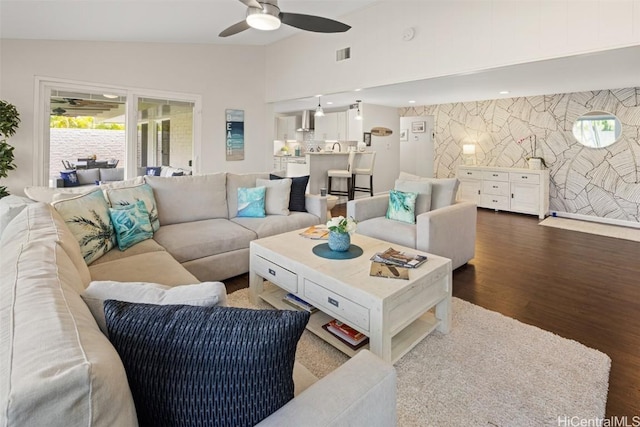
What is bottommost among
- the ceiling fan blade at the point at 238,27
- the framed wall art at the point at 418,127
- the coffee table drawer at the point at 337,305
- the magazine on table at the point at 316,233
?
the coffee table drawer at the point at 337,305

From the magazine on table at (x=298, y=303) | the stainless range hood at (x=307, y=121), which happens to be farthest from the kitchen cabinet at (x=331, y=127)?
the magazine on table at (x=298, y=303)

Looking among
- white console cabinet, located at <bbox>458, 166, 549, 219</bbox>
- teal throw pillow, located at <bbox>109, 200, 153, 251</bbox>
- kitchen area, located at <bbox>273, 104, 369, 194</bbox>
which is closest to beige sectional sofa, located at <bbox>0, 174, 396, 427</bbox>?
teal throw pillow, located at <bbox>109, 200, 153, 251</bbox>

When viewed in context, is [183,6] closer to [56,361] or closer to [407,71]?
[407,71]

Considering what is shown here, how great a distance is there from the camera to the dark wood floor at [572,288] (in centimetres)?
211

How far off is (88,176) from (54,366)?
504 cm

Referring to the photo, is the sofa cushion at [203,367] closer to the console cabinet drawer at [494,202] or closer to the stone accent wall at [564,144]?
the console cabinet drawer at [494,202]

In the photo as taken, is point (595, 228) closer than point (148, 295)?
No

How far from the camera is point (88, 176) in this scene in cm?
A: 473

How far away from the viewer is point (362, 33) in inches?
187

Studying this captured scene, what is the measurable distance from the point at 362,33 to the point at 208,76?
2.50m

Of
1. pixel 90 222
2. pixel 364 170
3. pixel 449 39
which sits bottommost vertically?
pixel 90 222

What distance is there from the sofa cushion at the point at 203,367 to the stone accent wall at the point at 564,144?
6974 millimetres

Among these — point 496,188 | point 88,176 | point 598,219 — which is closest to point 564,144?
point 496,188

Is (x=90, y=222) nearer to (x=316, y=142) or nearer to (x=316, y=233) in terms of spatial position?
(x=316, y=233)
